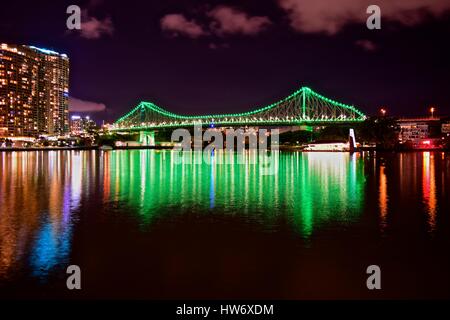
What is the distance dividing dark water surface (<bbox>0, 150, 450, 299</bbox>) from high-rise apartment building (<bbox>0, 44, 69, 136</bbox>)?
111898 millimetres

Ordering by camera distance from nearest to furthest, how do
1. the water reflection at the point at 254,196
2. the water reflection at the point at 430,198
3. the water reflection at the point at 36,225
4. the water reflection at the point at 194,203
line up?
the water reflection at the point at 36,225, the water reflection at the point at 194,203, the water reflection at the point at 430,198, the water reflection at the point at 254,196

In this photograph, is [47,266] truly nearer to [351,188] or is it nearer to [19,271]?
[19,271]

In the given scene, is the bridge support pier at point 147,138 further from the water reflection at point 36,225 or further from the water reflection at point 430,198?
the water reflection at point 36,225

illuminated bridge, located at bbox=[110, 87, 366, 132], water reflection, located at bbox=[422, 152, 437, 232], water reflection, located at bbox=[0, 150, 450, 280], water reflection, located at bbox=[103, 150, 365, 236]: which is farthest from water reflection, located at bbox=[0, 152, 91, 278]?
illuminated bridge, located at bbox=[110, 87, 366, 132]

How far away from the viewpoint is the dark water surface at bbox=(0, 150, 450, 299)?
23.1 feet

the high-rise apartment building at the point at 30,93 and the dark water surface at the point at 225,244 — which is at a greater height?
the high-rise apartment building at the point at 30,93

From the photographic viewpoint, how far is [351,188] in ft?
62.3

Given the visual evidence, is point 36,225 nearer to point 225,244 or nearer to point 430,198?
point 225,244

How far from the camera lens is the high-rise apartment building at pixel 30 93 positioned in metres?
118

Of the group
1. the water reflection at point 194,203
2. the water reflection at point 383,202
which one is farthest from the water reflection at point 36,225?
the water reflection at point 383,202

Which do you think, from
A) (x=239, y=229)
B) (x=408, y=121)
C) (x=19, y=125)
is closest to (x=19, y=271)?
(x=239, y=229)

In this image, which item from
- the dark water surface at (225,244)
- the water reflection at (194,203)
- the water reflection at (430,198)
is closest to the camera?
the dark water surface at (225,244)

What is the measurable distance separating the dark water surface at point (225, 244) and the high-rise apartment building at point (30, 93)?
112 m

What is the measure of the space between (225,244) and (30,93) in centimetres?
13103
